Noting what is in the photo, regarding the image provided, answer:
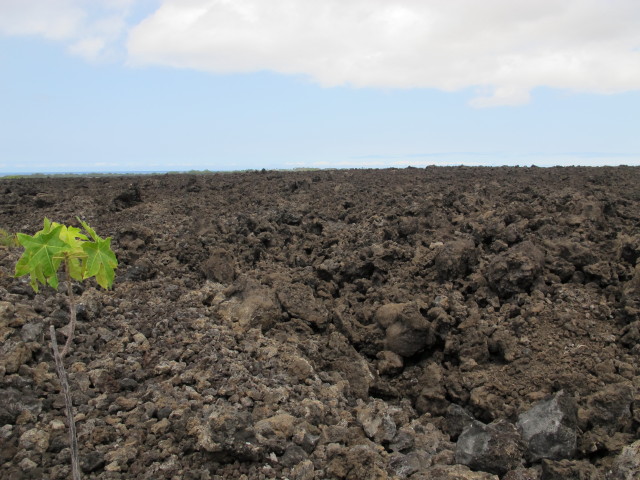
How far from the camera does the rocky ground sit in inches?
169

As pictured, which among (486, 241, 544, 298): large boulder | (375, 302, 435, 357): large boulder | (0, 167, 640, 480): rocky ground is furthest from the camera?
(486, 241, 544, 298): large boulder

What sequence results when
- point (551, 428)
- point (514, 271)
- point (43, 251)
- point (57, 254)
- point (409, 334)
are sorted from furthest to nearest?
1. point (514, 271)
2. point (409, 334)
3. point (551, 428)
4. point (57, 254)
5. point (43, 251)

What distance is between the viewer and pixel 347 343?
6547 mm

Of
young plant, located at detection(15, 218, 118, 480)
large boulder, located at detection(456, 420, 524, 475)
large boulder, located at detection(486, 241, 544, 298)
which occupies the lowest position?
large boulder, located at detection(456, 420, 524, 475)

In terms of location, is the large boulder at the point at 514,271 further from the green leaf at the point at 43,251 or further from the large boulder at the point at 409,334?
the green leaf at the point at 43,251

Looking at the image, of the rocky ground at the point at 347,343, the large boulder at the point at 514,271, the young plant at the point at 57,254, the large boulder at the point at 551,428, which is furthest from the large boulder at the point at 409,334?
the young plant at the point at 57,254

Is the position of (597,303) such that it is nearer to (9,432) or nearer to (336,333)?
(336,333)

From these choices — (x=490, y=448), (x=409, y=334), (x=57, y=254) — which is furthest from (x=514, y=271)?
(x=57, y=254)

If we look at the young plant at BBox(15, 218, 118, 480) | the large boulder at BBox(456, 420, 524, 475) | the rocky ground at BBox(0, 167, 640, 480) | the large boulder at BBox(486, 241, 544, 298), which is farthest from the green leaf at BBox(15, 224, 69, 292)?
the large boulder at BBox(486, 241, 544, 298)

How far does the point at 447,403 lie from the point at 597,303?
2.46 meters

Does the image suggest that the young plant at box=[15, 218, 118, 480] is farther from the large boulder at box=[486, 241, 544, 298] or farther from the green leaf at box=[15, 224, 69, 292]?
the large boulder at box=[486, 241, 544, 298]

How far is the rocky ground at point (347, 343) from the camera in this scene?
429 cm

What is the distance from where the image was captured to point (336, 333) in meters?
6.57

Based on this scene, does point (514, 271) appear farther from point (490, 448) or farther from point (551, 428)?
point (490, 448)
